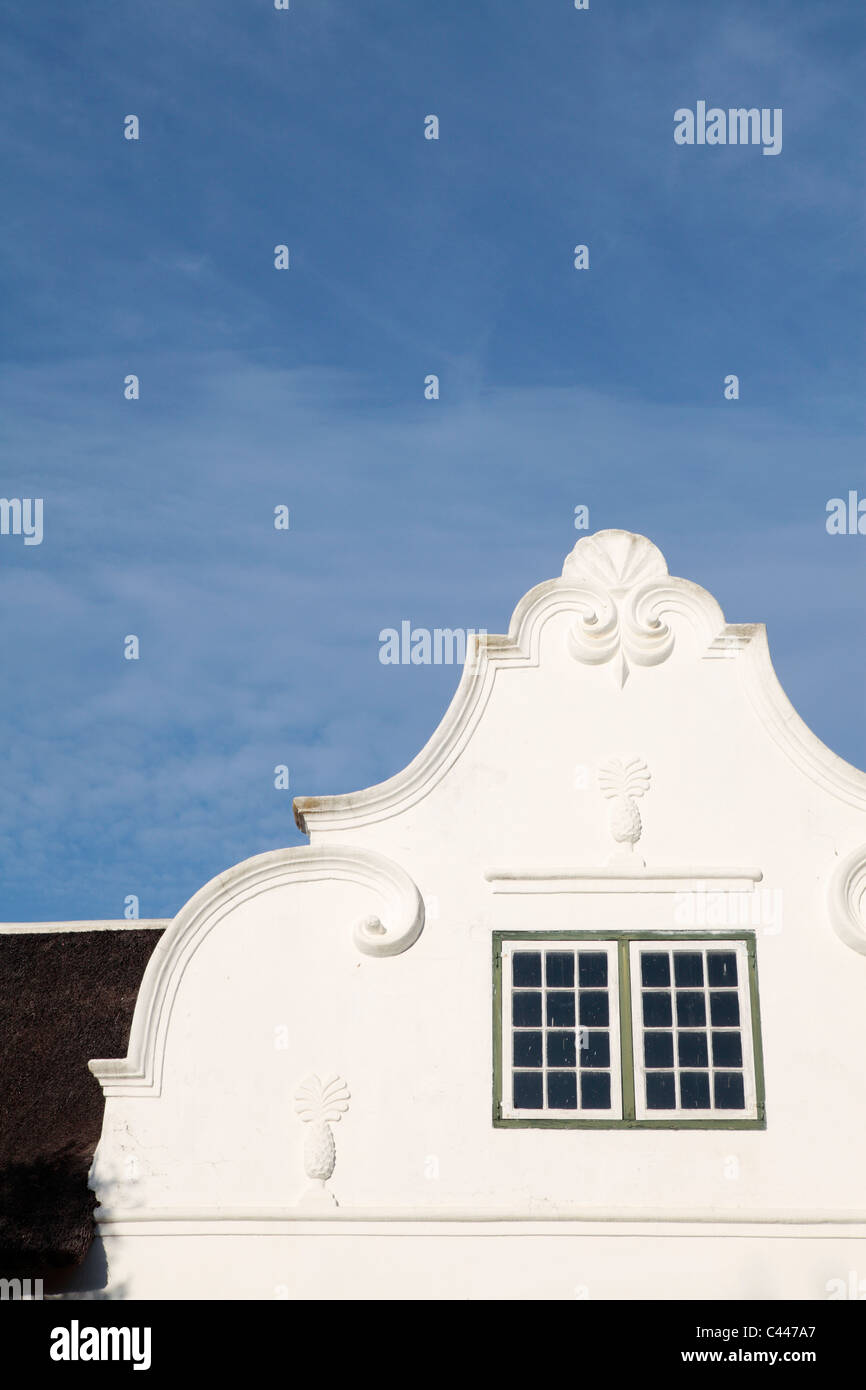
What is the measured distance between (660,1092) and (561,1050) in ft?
2.84

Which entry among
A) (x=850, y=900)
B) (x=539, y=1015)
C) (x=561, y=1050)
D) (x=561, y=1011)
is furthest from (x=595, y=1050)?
(x=850, y=900)

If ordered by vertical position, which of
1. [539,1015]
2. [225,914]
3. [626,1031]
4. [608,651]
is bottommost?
Answer: [626,1031]

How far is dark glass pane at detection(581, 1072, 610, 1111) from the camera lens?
500 inches

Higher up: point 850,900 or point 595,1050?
point 850,900

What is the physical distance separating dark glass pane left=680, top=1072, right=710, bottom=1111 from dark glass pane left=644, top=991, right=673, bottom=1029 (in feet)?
1.43

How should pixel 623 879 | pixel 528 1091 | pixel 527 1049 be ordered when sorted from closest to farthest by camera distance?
1. pixel 528 1091
2. pixel 527 1049
3. pixel 623 879

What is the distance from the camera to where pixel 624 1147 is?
1252 centimetres

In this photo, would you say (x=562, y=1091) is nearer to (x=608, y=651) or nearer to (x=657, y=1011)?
(x=657, y=1011)

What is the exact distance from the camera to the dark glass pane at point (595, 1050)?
12.8 metres

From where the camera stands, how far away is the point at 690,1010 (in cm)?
1296
